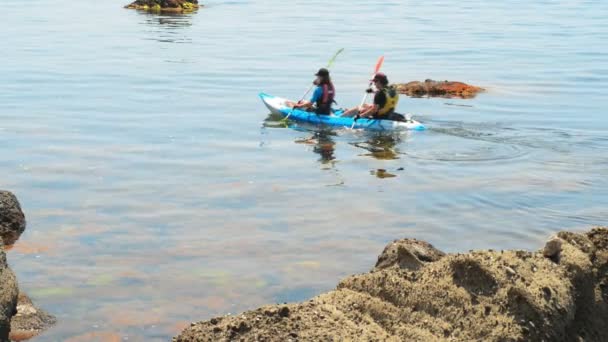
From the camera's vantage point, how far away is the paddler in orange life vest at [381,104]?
56.4 feet

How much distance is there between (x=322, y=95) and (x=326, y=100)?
0.14 m

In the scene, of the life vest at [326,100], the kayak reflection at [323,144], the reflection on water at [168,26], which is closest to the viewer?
the kayak reflection at [323,144]

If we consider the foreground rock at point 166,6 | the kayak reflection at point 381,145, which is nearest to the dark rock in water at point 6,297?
the kayak reflection at point 381,145

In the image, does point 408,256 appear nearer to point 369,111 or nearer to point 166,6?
point 369,111

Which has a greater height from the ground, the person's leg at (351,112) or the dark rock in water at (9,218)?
the dark rock in water at (9,218)

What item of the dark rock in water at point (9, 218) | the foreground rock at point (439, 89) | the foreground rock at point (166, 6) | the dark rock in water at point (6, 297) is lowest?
the foreground rock at point (166, 6)

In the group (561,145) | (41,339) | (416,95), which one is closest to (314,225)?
(41,339)

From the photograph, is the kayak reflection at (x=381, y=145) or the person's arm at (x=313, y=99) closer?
the kayak reflection at (x=381, y=145)

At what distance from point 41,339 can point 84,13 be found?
1530 inches

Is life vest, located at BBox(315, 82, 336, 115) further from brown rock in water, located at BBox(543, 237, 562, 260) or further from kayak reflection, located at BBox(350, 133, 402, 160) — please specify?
brown rock in water, located at BBox(543, 237, 562, 260)

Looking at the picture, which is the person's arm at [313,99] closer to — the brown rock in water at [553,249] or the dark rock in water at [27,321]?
the dark rock in water at [27,321]

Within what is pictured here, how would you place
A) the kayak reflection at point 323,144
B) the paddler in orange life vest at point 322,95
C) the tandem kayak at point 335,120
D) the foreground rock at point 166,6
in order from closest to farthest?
the kayak reflection at point 323,144
the tandem kayak at point 335,120
the paddler in orange life vest at point 322,95
the foreground rock at point 166,6

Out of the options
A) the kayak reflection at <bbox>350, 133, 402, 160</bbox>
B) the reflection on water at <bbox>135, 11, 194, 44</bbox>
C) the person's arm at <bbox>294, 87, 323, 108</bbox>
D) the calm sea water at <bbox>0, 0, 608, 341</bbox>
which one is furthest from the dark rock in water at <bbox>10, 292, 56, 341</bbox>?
the reflection on water at <bbox>135, 11, 194, 44</bbox>

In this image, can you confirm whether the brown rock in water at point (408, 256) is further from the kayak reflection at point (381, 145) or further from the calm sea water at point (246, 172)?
the kayak reflection at point (381, 145)
